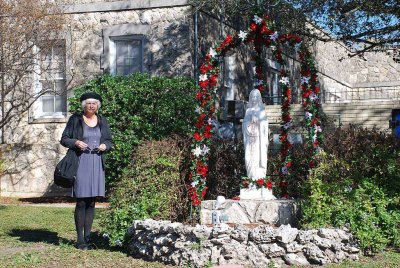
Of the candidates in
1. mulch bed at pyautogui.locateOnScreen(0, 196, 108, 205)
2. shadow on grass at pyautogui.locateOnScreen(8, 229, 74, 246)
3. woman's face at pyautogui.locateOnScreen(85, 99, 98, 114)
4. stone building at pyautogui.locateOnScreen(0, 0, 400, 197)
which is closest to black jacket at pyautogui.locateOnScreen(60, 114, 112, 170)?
woman's face at pyautogui.locateOnScreen(85, 99, 98, 114)

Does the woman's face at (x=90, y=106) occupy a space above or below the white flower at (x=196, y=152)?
above

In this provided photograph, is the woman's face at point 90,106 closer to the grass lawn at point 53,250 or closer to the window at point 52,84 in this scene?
the grass lawn at point 53,250

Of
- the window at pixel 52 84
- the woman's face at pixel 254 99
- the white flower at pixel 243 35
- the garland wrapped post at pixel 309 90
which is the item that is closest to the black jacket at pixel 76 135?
the woman's face at pixel 254 99

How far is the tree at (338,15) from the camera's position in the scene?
11648 millimetres

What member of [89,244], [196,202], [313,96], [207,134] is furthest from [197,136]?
[89,244]

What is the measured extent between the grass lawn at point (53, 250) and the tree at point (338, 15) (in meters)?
5.41

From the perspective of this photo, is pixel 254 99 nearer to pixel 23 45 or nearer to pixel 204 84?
pixel 204 84

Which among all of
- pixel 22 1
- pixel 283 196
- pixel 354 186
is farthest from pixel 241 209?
pixel 22 1

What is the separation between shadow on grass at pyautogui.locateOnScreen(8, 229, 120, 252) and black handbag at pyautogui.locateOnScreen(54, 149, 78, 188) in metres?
0.88

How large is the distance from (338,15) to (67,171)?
7.17 meters

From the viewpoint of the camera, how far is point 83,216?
7.84 meters

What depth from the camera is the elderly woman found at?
7.73 meters

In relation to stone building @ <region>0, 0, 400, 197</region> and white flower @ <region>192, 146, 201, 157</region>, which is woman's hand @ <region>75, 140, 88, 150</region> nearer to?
white flower @ <region>192, 146, 201, 157</region>

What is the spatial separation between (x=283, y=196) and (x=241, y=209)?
3.33 feet
